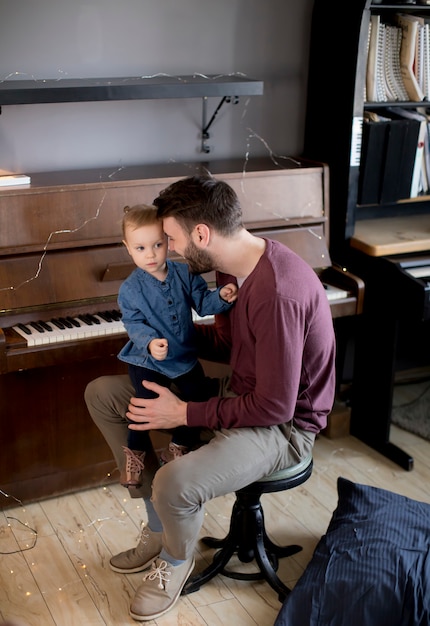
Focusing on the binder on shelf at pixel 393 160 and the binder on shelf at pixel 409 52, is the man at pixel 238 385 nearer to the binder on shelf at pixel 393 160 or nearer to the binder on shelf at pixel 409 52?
the binder on shelf at pixel 393 160

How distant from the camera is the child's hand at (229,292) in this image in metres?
2.35

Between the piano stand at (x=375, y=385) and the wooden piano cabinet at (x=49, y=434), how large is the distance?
1.00m

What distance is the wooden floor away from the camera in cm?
249

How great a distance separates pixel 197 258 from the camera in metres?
2.32

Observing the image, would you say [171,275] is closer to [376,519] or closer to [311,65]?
[376,519]

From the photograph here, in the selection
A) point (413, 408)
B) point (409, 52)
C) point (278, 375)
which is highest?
point (409, 52)

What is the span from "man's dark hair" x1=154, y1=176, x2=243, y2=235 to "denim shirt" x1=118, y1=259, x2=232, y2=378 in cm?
20

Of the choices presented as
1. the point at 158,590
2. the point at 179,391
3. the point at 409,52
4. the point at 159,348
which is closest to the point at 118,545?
the point at 158,590

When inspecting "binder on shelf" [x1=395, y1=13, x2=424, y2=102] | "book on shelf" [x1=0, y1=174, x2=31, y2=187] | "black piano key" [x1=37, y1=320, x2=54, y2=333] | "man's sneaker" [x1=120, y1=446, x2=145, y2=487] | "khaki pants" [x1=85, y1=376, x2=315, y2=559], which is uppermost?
"binder on shelf" [x1=395, y1=13, x2=424, y2=102]

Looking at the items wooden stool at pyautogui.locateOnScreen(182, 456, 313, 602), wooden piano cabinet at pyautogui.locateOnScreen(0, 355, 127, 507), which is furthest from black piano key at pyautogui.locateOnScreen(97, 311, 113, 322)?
wooden stool at pyautogui.locateOnScreen(182, 456, 313, 602)

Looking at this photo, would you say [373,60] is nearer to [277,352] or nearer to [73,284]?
[73,284]

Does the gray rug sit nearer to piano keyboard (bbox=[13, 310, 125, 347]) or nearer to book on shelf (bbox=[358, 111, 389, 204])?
book on shelf (bbox=[358, 111, 389, 204])

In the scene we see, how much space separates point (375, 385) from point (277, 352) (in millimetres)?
1390

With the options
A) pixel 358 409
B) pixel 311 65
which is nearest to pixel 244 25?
pixel 311 65
